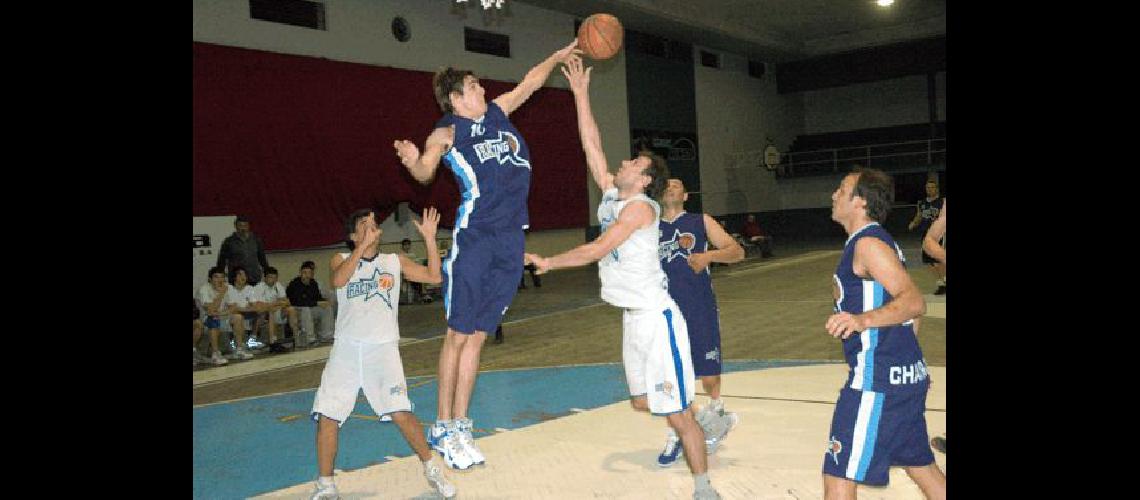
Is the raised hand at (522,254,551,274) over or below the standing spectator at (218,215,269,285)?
below

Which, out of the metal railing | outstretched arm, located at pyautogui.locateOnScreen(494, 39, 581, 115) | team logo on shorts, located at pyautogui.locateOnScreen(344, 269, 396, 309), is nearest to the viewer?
team logo on shorts, located at pyautogui.locateOnScreen(344, 269, 396, 309)

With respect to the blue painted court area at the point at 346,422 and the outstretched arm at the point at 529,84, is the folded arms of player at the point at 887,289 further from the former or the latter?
the blue painted court area at the point at 346,422

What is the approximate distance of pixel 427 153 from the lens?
468 centimetres

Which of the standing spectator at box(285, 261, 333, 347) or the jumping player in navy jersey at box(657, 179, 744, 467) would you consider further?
the standing spectator at box(285, 261, 333, 347)

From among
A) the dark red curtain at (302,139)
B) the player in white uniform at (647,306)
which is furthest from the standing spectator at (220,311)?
the player in white uniform at (647,306)

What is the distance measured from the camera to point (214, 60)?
14352mm

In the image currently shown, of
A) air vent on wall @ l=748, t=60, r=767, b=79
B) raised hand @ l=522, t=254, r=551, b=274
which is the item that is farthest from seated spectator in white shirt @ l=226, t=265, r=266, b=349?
air vent on wall @ l=748, t=60, r=767, b=79

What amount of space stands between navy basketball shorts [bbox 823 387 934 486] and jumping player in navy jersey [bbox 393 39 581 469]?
1.95 metres

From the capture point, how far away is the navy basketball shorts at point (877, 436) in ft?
11.2

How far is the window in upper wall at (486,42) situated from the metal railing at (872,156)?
13.5 metres

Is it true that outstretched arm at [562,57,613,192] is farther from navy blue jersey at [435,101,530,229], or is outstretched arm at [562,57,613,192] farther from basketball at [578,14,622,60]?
navy blue jersey at [435,101,530,229]

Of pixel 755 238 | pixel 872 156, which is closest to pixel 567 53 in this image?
pixel 755 238

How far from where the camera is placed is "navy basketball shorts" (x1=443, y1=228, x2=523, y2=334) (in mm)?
4738
